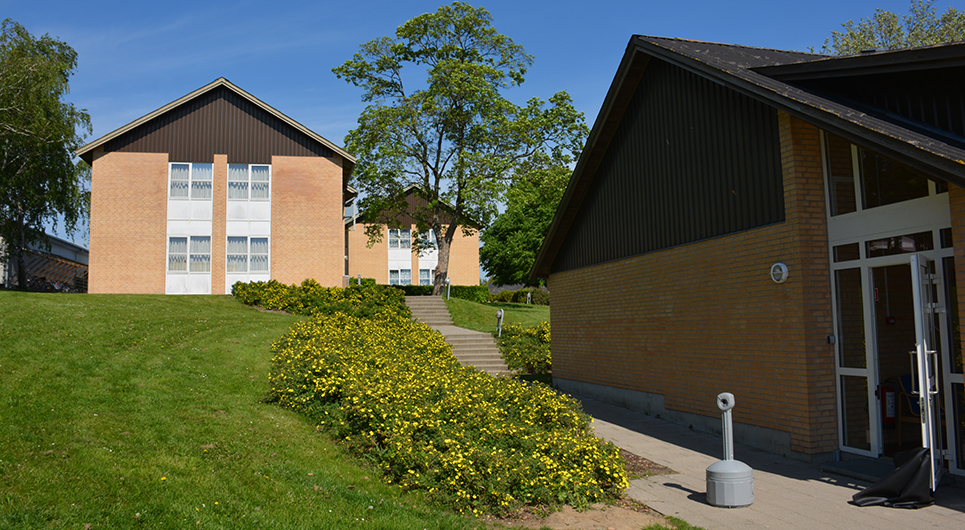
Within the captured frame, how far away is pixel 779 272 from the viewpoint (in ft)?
29.2

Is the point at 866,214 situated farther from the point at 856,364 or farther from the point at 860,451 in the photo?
the point at 860,451

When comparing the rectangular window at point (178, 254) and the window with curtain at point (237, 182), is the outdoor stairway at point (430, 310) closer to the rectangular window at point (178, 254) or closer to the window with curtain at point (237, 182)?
the window with curtain at point (237, 182)

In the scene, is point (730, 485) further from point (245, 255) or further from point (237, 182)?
point (237, 182)

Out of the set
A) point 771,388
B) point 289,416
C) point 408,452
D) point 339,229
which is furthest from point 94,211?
point 771,388

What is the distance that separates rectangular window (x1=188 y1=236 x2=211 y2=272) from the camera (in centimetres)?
2747

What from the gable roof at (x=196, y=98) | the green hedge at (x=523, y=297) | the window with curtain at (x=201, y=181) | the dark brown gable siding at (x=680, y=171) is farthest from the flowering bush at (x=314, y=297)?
Result: the green hedge at (x=523, y=297)

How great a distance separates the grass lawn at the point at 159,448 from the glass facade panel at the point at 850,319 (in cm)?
577

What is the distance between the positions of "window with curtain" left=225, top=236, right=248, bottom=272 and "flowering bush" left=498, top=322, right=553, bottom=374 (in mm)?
12605

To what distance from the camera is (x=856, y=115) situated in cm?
750

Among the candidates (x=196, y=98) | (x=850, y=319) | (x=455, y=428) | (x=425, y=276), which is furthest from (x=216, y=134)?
(x=850, y=319)

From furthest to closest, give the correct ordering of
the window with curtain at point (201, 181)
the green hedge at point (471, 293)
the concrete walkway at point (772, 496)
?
the green hedge at point (471, 293) < the window with curtain at point (201, 181) < the concrete walkway at point (772, 496)

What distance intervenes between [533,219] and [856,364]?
1520 inches

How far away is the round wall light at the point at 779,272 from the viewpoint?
28.9 ft

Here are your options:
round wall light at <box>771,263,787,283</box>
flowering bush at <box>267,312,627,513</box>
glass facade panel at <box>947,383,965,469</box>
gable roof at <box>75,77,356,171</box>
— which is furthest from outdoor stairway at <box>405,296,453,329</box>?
glass facade panel at <box>947,383,965,469</box>
